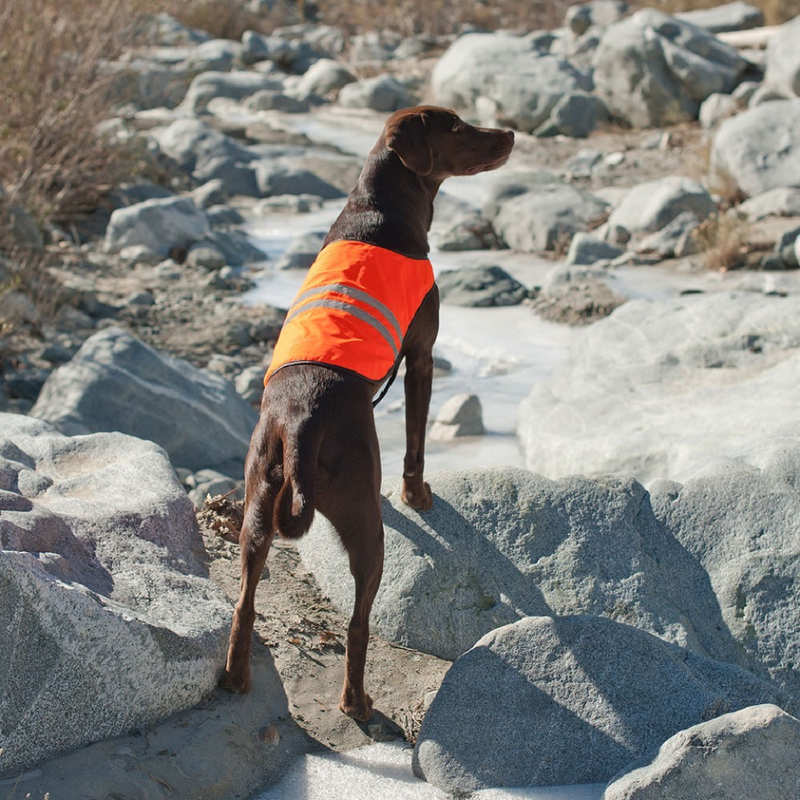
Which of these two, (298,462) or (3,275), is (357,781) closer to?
(298,462)

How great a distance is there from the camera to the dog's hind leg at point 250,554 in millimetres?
3385

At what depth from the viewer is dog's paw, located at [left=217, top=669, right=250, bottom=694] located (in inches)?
138

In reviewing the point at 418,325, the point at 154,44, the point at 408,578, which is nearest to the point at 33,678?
the point at 408,578

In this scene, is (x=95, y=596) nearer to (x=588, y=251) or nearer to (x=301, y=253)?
(x=301, y=253)

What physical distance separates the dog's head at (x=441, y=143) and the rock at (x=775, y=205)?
7502 millimetres

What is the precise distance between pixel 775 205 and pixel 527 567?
845cm

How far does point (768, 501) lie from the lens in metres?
4.13

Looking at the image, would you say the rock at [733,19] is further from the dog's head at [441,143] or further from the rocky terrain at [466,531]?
the dog's head at [441,143]

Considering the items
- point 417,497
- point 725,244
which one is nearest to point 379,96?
point 725,244

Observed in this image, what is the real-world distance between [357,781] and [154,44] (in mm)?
12697

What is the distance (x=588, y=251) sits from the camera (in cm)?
1087

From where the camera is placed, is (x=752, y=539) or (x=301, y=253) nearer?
(x=752, y=539)

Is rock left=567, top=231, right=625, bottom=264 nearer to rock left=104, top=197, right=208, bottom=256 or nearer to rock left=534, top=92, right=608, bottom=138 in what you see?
rock left=104, top=197, right=208, bottom=256

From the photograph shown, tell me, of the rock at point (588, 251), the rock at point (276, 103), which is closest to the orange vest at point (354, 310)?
the rock at point (588, 251)
